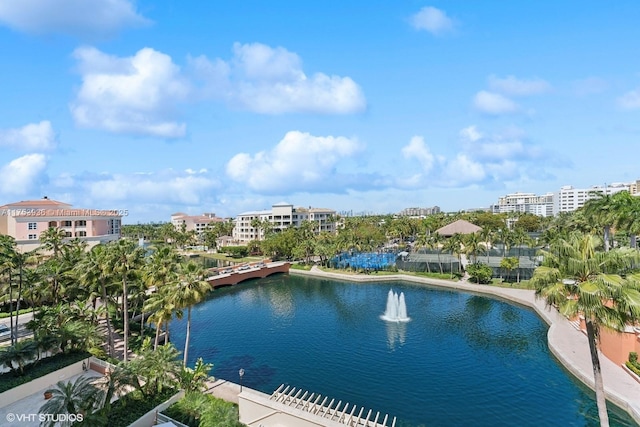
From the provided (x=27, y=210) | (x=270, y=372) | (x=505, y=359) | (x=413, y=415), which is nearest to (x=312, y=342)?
(x=270, y=372)

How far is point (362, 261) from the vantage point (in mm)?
90688

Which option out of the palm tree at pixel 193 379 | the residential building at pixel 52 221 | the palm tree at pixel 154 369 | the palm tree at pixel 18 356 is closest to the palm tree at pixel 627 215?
the palm tree at pixel 193 379

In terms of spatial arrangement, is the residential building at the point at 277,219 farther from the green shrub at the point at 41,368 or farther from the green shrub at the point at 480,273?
the green shrub at the point at 41,368

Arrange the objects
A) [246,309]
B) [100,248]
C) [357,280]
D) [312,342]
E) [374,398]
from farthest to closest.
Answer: [357,280] → [246,309] → [312,342] → [100,248] → [374,398]

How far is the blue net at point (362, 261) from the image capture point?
3417 inches

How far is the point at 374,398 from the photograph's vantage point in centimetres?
2938

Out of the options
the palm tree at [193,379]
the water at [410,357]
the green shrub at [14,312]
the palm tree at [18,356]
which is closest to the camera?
the palm tree at [193,379]

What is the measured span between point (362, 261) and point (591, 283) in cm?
7541

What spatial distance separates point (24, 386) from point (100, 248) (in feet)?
37.6

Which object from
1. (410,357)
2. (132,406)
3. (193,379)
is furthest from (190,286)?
(410,357)

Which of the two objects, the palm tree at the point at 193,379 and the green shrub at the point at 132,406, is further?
the palm tree at the point at 193,379

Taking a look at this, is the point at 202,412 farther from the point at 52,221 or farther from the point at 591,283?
the point at 52,221

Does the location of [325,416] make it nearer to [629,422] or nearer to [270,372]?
[270,372]

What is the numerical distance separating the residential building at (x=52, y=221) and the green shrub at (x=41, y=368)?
145ft
